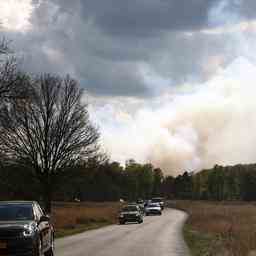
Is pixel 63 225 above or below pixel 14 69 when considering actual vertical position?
below

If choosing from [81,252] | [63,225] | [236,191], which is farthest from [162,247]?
[236,191]

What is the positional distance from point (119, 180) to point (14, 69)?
130 metres

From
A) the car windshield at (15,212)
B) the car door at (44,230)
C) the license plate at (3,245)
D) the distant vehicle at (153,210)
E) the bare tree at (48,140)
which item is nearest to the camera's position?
the license plate at (3,245)

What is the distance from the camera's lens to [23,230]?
16.7 metres

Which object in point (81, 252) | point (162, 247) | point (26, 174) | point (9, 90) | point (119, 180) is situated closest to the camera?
point (81, 252)

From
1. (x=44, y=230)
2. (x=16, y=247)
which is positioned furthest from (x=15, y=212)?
(x=16, y=247)

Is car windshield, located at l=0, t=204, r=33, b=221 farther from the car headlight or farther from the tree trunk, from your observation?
the tree trunk

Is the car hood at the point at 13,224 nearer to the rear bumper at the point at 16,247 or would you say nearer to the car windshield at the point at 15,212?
the rear bumper at the point at 16,247

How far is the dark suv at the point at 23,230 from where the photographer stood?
653 inches

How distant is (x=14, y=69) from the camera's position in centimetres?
3366

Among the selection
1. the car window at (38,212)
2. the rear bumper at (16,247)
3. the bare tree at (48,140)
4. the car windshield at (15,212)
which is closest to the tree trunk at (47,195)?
the bare tree at (48,140)

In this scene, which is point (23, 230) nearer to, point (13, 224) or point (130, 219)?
point (13, 224)

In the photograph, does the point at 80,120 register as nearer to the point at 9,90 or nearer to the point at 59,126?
the point at 59,126

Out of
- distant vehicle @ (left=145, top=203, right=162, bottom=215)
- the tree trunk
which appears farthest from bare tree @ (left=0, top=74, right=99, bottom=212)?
distant vehicle @ (left=145, top=203, right=162, bottom=215)
